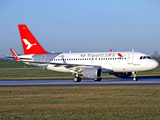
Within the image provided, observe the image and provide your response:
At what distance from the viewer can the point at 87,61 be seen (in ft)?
132

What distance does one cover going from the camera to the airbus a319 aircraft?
123 feet

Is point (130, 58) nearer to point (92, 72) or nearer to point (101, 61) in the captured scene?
point (101, 61)

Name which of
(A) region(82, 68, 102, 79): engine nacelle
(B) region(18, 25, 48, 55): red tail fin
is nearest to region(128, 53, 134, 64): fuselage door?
(A) region(82, 68, 102, 79): engine nacelle

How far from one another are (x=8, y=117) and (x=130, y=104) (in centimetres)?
707

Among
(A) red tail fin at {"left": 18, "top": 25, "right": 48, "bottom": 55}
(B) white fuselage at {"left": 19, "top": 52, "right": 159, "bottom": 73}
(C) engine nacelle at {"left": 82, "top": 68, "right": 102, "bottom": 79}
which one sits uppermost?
(A) red tail fin at {"left": 18, "top": 25, "right": 48, "bottom": 55}

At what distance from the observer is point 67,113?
1394 cm

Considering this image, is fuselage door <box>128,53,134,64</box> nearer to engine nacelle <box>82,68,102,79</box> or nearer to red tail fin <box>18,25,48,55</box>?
engine nacelle <box>82,68,102,79</box>

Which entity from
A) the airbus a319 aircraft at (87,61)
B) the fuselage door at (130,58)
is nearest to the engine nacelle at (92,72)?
the airbus a319 aircraft at (87,61)

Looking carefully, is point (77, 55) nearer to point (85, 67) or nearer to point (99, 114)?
point (85, 67)

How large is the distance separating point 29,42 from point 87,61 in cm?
1057

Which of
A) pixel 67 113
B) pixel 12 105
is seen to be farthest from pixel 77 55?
pixel 67 113

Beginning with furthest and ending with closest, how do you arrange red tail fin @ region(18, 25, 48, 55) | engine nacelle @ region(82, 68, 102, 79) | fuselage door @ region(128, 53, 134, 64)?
1. red tail fin @ region(18, 25, 48, 55)
2. fuselage door @ region(128, 53, 134, 64)
3. engine nacelle @ region(82, 68, 102, 79)

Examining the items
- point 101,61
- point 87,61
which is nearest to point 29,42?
point 87,61

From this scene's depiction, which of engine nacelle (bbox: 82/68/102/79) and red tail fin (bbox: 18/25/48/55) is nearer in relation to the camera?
engine nacelle (bbox: 82/68/102/79)
